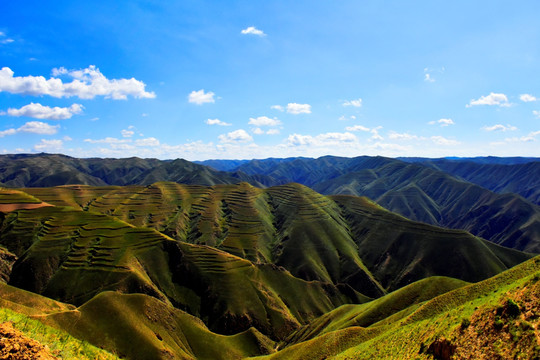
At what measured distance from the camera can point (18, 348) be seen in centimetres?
→ 1623

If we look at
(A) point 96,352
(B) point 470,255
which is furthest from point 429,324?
(B) point 470,255

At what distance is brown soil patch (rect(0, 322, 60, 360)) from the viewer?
52.2ft

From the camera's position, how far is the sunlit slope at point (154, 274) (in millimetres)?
118125

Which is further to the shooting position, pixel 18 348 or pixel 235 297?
pixel 235 297

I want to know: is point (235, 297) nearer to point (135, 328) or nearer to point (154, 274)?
point (154, 274)

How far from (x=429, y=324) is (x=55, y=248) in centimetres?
15012

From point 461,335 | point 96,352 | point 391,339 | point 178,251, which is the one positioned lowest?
point 178,251

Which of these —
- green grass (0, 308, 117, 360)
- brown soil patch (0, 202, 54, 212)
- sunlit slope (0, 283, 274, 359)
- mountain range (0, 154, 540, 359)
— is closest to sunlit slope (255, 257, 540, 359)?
mountain range (0, 154, 540, 359)

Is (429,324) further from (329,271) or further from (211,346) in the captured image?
(329,271)

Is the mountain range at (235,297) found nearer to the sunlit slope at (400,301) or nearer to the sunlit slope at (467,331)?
the sunlit slope at (467,331)

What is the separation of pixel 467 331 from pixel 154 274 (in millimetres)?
127454

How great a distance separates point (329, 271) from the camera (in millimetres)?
193375

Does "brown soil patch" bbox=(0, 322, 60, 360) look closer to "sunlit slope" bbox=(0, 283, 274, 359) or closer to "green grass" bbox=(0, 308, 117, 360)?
"green grass" bbox=(0, 308, 117, 360)

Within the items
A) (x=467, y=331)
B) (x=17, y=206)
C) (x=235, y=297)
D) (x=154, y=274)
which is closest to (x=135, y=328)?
(x=235, y=297)
